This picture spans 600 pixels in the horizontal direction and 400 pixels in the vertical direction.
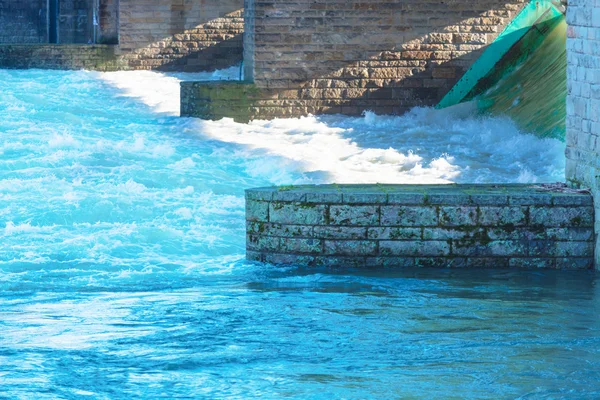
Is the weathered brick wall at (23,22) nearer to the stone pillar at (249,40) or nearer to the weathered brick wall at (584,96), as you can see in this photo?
the stone pillar at (249,40)

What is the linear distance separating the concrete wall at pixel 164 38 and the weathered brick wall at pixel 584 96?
60.1 feet

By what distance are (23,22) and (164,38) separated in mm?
10176

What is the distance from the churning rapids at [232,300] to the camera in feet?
20.0

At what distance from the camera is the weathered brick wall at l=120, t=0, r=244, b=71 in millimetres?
27047

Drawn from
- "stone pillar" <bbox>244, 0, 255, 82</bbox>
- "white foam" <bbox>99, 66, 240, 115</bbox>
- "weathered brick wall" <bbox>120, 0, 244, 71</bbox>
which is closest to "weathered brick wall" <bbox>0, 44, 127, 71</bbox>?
"white foam" <bbox>99, 66, 240, 115</bbox>

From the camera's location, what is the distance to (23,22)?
3566cm

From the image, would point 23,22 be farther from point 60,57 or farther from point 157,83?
point 157,83

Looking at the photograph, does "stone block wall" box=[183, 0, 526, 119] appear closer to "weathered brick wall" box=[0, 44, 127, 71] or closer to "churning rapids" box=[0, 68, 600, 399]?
"churning rapids" box=[0, 68, 600, 399]

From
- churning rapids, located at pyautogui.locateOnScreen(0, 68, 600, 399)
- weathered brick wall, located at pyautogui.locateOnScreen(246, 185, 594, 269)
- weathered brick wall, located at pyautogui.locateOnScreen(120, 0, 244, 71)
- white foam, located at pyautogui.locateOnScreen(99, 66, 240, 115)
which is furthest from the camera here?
weathered brick wall, located at pyautogui.locateOnScreen(120, 0, 244, 71)

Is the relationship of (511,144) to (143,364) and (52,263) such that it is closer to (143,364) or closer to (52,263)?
(52,263)

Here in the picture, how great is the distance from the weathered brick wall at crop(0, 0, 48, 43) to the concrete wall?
7807mm

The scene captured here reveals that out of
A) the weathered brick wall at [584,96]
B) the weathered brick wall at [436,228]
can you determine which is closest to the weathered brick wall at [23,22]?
the weathered brick wall at [436,228]

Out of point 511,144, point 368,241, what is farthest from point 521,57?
point 368,241

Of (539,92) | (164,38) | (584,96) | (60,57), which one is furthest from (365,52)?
(60,57)
